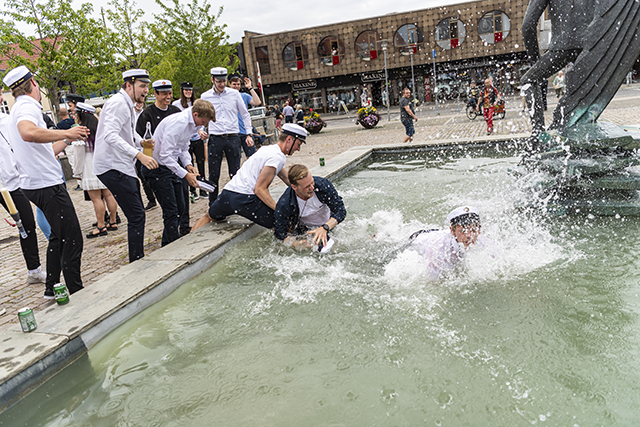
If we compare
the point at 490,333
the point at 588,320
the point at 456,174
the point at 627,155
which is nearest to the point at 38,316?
the point at 490,333

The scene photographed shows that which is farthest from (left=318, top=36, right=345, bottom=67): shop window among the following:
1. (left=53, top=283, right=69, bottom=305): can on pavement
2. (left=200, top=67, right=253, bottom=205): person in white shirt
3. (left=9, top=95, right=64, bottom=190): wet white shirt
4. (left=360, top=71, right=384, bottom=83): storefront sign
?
(left=53, top=283, right=69, bottom=305): can on pavement

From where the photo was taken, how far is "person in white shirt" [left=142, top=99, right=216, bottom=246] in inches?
222

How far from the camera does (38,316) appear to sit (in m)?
3.69

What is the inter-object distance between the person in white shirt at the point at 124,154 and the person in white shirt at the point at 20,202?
2.47 ft

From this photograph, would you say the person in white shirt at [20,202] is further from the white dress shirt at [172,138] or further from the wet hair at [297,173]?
the wet hair at [297,173]

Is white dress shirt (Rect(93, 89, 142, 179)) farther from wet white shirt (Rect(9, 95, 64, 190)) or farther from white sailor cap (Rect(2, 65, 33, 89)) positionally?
white sailor cap (Rect(2, 65, 33, 89))

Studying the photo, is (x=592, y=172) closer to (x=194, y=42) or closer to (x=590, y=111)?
(x=590, y=111)

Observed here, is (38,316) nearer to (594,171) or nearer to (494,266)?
(494,266)

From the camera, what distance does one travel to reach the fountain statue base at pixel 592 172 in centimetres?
521

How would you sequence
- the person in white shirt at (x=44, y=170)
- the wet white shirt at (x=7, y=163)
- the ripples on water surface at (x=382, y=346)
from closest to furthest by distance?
the ripples on water surface at (x=382, y=346)
the person in white shirt at (x=44, y=170)
the wet white shirt at (x=7, y=163)

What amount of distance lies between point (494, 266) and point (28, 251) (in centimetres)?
519

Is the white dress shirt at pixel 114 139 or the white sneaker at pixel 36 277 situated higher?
the white dress shirt at pixel 114 139

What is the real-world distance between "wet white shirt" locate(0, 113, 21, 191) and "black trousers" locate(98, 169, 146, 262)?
0.76 metres

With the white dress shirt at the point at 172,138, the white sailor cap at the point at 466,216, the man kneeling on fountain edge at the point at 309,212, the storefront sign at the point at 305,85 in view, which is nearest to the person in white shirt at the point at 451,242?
the white sailor cap at the point at 466,216
